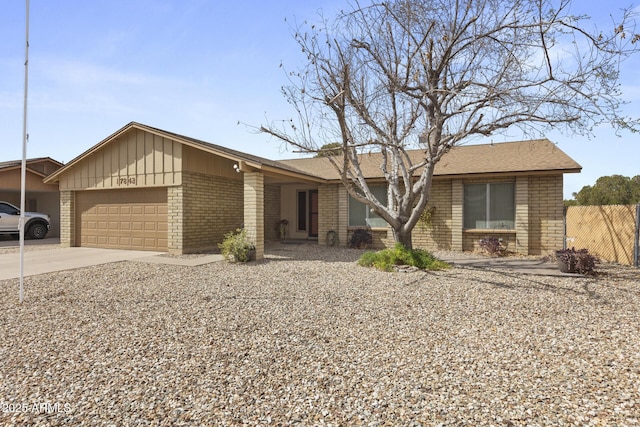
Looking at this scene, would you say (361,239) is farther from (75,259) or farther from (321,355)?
(321,355)

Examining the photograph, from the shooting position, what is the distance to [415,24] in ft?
27.2

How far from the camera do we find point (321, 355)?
3.51m

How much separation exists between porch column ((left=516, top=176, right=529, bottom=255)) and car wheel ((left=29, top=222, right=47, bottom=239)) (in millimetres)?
21166

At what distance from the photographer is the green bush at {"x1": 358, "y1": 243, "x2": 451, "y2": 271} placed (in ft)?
27.8

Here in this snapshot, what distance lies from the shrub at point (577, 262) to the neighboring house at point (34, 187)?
22817 mm

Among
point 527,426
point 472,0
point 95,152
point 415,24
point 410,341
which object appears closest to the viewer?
point 527,426

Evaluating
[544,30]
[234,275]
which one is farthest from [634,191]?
[234,275]

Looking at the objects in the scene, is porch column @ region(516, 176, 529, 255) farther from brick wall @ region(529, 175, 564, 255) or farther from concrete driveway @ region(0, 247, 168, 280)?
concrete driveway @ region(0, 247, 168, 280)

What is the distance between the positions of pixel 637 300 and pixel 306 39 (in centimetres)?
832

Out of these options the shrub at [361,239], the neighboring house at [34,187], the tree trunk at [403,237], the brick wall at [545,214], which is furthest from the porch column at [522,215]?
the neighboring house at [34,187]

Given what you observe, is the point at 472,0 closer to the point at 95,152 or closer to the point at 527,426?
the point at 527,426

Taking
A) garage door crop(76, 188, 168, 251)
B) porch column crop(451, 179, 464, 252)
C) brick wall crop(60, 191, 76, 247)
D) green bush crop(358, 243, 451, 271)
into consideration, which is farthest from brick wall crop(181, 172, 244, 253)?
porch column crop(451, 179, 464, 252)

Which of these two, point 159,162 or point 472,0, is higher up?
point 472,0

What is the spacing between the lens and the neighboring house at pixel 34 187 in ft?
59.0
